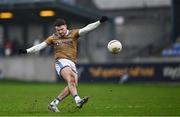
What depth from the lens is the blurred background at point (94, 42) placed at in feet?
125

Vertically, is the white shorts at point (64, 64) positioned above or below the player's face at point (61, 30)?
below

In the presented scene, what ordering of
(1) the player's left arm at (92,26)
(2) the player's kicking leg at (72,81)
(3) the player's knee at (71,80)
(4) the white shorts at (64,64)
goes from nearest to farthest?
(2) the player's kicking leg at (72,81) → (3) the player's knee at (71,80) → (1) the player's left arm at (92,26) → (4) the white shorts at (64,64)

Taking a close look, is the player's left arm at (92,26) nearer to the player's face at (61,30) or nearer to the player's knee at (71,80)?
the player's face at (61,30)

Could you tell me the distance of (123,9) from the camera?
52500mm

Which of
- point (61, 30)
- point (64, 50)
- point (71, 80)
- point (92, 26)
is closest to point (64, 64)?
point (64, 50)

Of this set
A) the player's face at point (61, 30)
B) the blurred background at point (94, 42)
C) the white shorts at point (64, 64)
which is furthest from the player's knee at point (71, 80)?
the blurred background at point (94, 42)

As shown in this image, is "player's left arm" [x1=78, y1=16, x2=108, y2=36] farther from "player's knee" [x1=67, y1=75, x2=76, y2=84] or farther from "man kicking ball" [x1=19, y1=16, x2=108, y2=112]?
"player's knee" [x1=67, y1=75, x2=76, y2=84]

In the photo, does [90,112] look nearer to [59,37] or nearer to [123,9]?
[59,37]

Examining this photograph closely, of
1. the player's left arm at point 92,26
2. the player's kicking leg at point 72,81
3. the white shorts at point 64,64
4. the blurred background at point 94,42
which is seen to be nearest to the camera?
the player's kicking leg at point 72,81

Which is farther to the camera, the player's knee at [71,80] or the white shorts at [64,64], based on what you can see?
the white shorts at [64,64]

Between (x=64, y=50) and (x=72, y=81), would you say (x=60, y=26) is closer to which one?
(x=64, y=50)

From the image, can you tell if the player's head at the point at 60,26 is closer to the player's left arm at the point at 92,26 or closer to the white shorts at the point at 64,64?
the player's left arm at the point at 92,26

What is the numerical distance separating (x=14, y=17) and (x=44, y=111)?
29.1 metres

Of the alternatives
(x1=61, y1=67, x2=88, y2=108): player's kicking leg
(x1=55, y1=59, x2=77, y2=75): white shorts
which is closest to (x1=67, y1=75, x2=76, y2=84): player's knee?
(x1=61, y1=67, x2=88, y2=108): player's kicking leg
